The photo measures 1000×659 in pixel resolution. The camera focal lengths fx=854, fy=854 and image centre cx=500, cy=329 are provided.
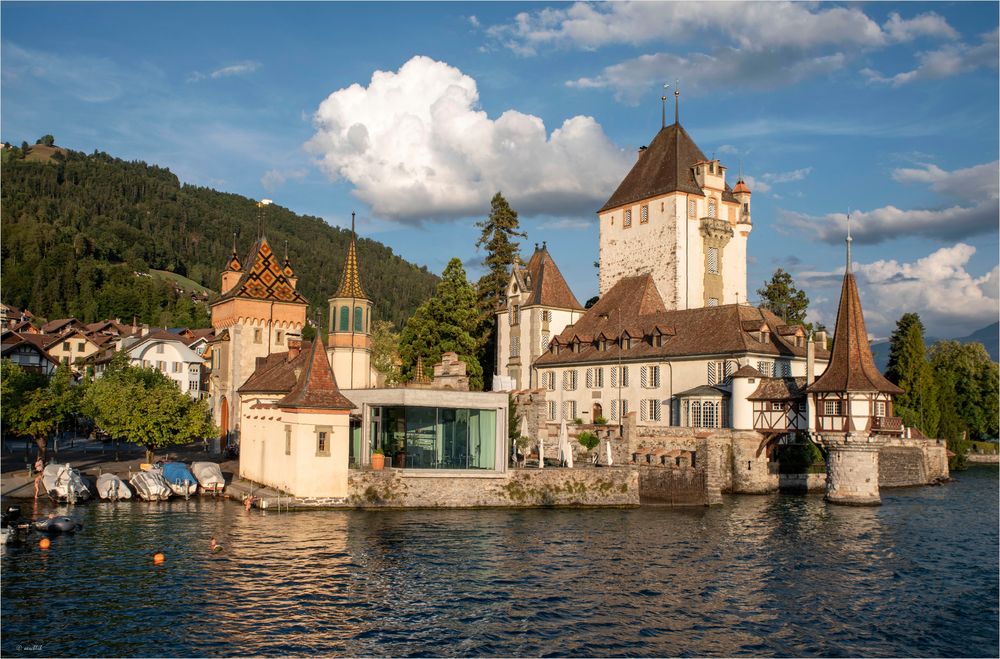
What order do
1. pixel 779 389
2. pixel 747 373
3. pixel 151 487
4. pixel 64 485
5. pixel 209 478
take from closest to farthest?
1. pixel 64 485
2. pixel 151 487
3. pixel 209 478
4. pixel 779 389
5. pixel 747 373

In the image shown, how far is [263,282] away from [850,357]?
40548 mm

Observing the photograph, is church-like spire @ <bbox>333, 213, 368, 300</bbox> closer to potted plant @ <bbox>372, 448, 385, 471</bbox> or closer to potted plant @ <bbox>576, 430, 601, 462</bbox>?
potted plant @ <bbox>372, 448, 385, 471</bbox>

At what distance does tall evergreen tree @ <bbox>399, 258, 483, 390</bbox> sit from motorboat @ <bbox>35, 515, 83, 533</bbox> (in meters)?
40.5

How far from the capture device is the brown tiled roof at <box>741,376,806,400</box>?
170 feet

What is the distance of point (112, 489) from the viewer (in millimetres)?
39156

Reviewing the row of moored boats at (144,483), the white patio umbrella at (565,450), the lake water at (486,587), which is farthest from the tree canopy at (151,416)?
the white patio umbrella at (565,450)

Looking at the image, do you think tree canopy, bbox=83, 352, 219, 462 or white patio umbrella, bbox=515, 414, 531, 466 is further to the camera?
white patio umbrella, bbox=515, 414, 531, 466

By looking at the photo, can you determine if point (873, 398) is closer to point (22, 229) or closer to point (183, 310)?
point (183, 310)

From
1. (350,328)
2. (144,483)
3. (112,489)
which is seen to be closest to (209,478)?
(144,483)

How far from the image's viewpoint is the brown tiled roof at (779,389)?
51.8 metres

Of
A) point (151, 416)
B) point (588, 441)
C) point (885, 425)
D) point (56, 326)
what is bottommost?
point (588, 441)

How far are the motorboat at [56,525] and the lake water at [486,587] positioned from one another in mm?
776

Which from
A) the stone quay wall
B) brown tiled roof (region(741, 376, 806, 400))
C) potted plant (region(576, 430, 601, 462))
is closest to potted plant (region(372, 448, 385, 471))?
the stone quay wall

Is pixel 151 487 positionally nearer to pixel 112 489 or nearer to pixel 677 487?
pixel 112 489
